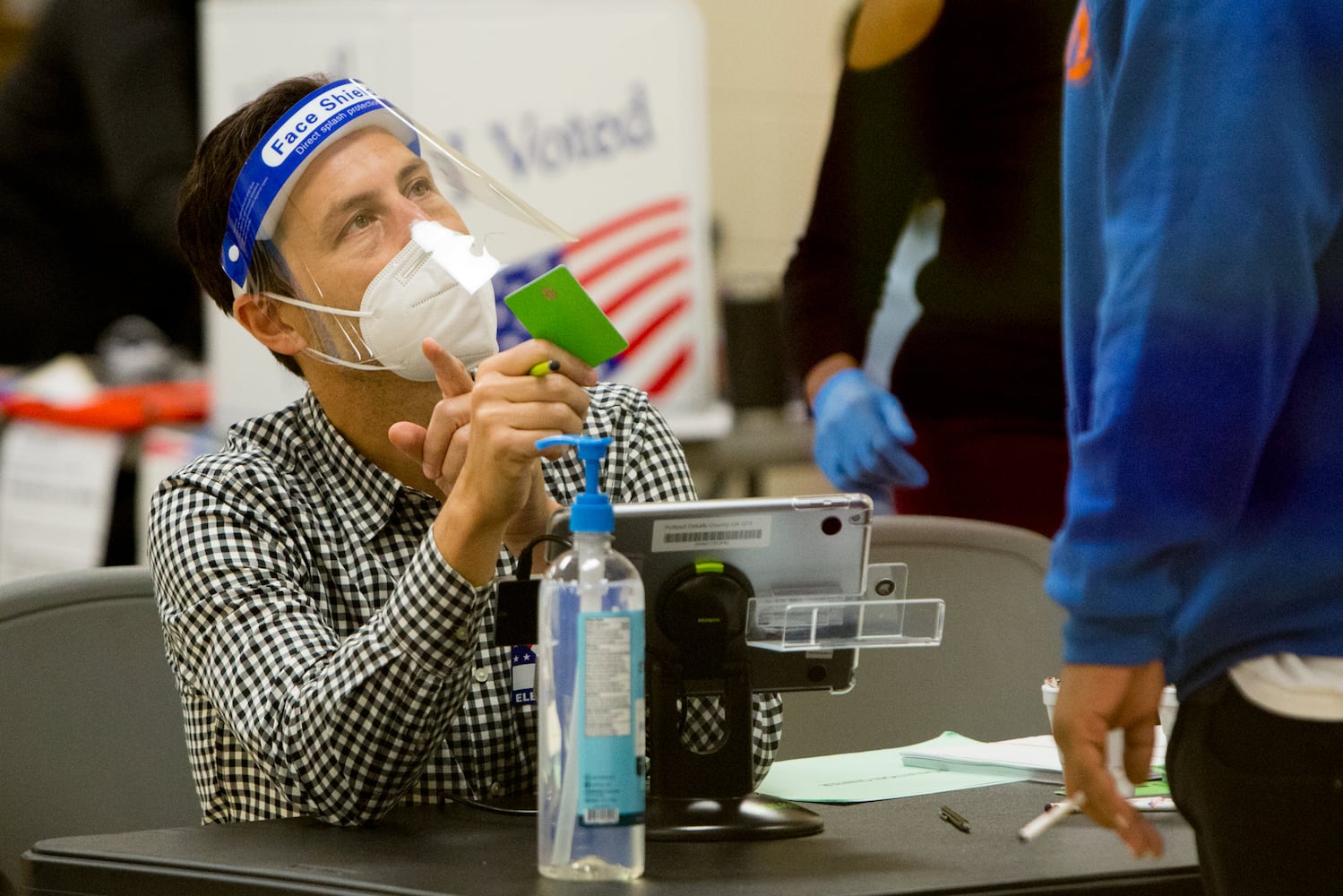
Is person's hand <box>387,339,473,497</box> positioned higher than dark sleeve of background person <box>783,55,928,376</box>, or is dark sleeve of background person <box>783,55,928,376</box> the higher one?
dark sleeve of background person <box>783,55,928,376</box>

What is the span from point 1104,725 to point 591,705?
32cm

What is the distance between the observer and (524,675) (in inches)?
54.1

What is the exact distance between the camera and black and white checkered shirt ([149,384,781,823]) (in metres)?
1.20

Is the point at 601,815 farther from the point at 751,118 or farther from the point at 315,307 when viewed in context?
the point at 751,118

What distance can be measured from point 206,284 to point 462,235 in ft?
1.06

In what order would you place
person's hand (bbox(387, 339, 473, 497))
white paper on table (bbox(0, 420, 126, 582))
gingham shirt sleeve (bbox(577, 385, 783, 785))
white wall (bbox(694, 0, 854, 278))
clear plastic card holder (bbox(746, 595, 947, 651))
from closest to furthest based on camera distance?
clear plastic card holder (bbox(746, 595, 947, 651)), person's hand (bbox(387, 339, 473, 497)), gingham shirt sleeve (bbox(577, 385, 783, 785)), white paper on table (bbox(0, 420, 126, 582)), white wall (bbox(694, 0, 854, 278))

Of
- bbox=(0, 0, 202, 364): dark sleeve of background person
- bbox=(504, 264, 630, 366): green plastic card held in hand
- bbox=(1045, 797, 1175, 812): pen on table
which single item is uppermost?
bbox=(0, 0, 202, 364): dark sleeve of background person

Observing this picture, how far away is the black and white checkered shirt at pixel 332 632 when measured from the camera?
1.20 m

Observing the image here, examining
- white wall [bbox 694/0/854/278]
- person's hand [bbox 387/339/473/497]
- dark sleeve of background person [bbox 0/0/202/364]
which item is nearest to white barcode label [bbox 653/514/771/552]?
person's hand [bbox 387/339/473/497]

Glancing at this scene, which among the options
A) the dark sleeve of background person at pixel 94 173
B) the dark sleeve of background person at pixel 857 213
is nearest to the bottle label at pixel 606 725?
the dark sleeve of background person at pixel 857 213

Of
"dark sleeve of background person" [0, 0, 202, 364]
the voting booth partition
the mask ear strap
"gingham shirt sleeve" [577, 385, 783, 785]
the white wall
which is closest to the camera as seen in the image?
the mask ear strap

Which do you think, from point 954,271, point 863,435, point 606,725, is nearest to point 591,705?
point 606,725

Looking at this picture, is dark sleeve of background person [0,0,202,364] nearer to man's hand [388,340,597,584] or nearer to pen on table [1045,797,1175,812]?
man's hand [388,340,597,584]

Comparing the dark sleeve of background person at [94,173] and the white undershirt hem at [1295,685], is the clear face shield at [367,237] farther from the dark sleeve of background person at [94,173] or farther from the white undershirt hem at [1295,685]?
the dark sleeve of background person at [94,173]
